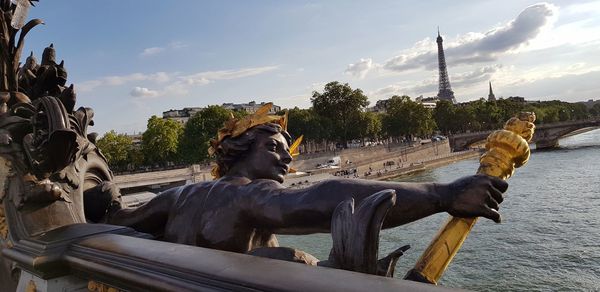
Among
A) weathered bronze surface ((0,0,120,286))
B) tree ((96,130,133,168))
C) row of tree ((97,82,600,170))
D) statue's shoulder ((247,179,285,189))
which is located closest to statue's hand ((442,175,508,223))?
statue's shoulder ((247,179,285,189))

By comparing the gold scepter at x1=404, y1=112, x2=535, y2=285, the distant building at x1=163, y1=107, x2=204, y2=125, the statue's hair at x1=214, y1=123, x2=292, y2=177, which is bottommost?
the gold scepter at x1=404, y1=112, x2=535, y2=285

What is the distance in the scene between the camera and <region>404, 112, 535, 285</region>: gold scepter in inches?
79.0

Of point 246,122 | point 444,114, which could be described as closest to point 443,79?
point 444,114

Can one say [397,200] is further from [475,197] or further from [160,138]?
[160,138]

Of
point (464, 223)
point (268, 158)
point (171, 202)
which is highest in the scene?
point (268, 158)

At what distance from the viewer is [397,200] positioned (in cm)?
188

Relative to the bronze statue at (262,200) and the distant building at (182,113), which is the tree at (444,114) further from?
the bronze statue at (262,200)

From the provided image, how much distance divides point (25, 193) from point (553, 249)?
1565cm

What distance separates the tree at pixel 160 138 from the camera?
47312mm

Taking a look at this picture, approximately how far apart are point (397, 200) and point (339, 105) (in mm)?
57584

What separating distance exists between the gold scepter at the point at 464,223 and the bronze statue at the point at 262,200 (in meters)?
0.19

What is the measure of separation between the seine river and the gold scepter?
10.3m

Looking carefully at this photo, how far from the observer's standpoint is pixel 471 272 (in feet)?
43.3

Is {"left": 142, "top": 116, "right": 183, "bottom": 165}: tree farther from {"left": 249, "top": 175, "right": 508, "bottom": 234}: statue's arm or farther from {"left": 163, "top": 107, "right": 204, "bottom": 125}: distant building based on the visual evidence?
{"left": 163, "top": 107, "right": 204, "bottom": 125}: distant building
